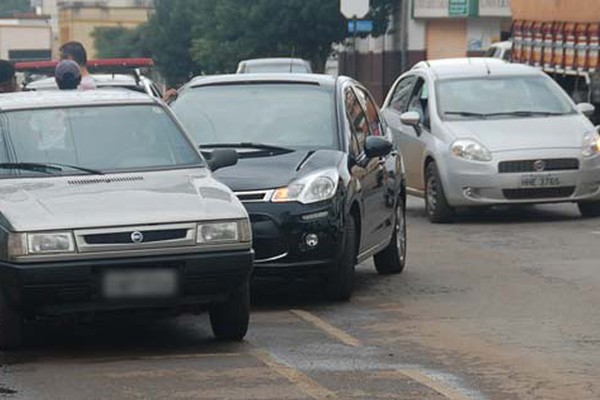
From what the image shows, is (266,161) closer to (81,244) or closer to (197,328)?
(197,328)

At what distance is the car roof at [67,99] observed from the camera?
10.3m

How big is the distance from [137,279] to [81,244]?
1.20 ft

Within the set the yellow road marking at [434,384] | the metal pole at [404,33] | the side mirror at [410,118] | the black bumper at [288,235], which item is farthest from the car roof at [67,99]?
the metal pole at [404,33]

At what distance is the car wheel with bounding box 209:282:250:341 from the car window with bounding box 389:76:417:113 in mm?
9196

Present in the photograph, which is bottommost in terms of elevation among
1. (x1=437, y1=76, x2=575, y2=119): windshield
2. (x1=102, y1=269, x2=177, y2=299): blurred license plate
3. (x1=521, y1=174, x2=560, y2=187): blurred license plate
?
(x1=521, y1=174, x2=560, y2=187): blurred license plate

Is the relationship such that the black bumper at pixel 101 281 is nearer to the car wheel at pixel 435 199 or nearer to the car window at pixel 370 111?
the car window at pixel 370 111

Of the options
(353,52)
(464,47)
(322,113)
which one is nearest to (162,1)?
(353,52)

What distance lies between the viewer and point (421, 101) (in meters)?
17.8

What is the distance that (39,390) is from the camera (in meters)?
8.09

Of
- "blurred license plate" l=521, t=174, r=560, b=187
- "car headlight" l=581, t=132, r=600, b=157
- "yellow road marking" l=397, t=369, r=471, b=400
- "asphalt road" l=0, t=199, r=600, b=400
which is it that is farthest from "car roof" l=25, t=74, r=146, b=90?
"yellow road marking" l=397, t=369, r=471, b=400

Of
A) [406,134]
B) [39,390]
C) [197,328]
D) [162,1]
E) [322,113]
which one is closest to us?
[39,390]

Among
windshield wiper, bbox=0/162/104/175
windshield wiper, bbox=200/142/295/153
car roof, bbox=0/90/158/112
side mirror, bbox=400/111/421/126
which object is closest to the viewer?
windshield wiper, bbox=0/162/104/175

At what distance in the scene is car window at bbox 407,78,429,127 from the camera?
17469 millimetres

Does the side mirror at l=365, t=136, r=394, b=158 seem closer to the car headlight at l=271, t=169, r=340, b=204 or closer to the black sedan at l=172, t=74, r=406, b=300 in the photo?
the black sedan at l=172, t=74, r=406, b=300
